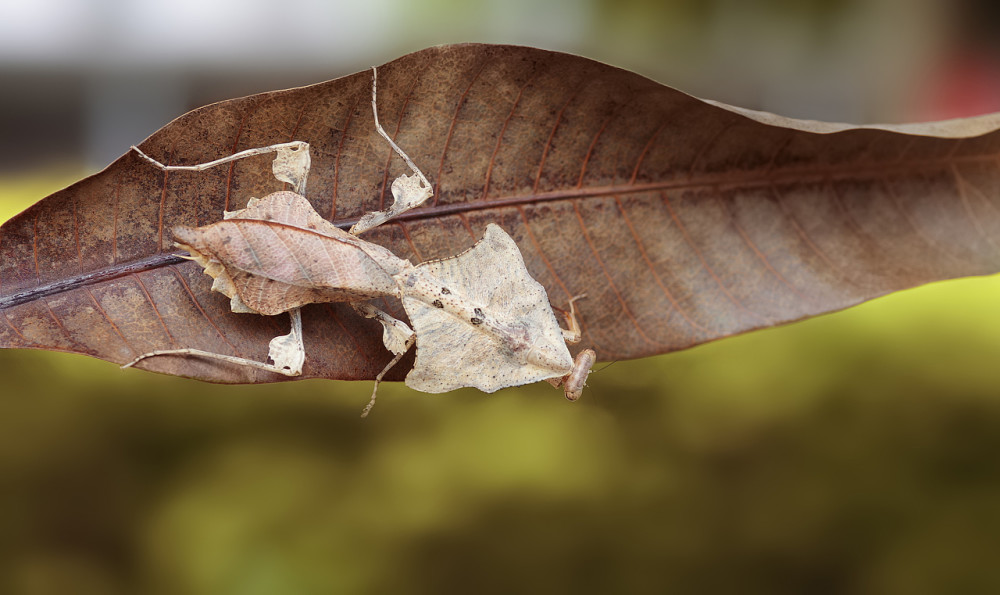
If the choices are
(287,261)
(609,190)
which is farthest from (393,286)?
(609,190)

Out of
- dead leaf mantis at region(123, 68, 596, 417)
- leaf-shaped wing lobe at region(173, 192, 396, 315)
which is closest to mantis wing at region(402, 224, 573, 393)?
dead leaf mantis at region(123, 68, 596, 417)

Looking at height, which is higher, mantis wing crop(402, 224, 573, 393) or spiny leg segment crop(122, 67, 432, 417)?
spiny leg segment crop(122, 67, 432, 417)

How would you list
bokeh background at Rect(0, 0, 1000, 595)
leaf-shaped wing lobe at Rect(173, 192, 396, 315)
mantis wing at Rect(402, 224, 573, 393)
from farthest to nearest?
mantis wing at Rect(402, 224, 573, 393) → leaf-shaped wing lobe at Rect(173, 192, 396, 315) → bokeh background at Rect(0, 0, 1000, 595)

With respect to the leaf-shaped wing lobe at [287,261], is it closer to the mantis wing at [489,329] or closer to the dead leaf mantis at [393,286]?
the dead leaf mantis at [393,286]

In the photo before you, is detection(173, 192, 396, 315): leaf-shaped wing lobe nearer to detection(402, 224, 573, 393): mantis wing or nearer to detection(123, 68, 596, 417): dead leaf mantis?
detection(123, 68, 596, 417): dead leaf mantis

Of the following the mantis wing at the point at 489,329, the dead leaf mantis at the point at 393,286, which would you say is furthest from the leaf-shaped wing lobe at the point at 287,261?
the mantis wing at the point at 489,329

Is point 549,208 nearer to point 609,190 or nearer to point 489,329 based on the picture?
point 609,190

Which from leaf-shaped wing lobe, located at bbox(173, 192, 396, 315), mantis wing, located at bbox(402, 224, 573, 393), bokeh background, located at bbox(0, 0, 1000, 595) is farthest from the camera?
mantis wing, located at bbox(402, 224, 573, 393)
